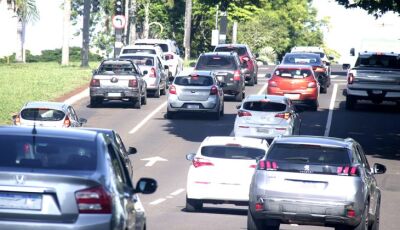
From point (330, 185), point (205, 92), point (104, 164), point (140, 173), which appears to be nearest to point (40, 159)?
point (104, 164)

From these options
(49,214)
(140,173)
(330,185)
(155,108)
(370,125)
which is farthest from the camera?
(155,108)

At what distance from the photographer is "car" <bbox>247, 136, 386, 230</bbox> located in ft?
57.4

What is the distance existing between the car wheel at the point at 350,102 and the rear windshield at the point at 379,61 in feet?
4.16

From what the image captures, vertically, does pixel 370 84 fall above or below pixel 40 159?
below

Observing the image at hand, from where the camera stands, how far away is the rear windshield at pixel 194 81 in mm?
44469

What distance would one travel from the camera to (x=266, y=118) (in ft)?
121

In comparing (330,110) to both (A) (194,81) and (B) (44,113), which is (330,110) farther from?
(B) (44,113)

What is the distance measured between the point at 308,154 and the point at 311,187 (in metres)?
0.61

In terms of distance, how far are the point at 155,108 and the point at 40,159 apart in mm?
36952

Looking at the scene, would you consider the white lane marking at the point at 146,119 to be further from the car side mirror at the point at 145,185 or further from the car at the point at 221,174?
the car side mirror at the point at 145,185

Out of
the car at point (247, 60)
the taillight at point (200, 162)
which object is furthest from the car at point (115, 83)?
the taillight at point (200, 162)

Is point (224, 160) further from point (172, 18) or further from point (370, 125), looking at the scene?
point (172, 18)

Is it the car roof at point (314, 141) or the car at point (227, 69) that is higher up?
the car roof at point (314, 141)

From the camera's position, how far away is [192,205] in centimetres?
2439
